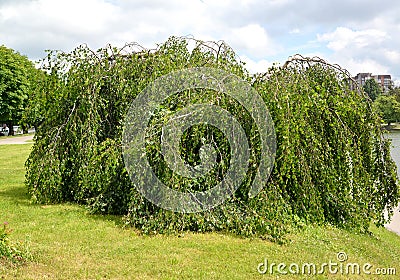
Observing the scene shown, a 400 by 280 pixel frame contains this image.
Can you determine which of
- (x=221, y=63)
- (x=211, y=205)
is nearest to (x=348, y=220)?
(x=211, y=205)

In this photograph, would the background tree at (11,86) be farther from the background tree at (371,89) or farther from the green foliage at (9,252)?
the green foliage at (9,252)

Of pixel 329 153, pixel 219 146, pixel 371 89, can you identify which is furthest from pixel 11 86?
pixel 329 153

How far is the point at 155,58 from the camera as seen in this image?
538 cm

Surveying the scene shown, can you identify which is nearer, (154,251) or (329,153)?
(154,251)

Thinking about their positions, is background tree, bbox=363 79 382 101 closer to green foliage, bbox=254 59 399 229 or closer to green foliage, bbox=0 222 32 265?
green foliage, bbox=254 59 399 229

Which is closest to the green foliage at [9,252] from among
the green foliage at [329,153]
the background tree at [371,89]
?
the green foliage at [329,153]

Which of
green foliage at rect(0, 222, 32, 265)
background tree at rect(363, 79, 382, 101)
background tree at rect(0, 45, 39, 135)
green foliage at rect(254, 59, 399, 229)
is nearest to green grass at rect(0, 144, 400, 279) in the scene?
green foliage at rect(0, 222, 32, 265)

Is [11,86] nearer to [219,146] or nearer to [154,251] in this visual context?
[219,146]

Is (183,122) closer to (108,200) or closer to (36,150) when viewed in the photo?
(108,200)

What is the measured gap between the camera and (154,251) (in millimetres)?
3734

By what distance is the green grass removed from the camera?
Result: 3.31m

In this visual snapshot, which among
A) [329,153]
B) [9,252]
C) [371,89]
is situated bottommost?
[9,252]

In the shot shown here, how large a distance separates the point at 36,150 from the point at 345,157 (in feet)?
12.3

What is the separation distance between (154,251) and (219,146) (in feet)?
4.44
